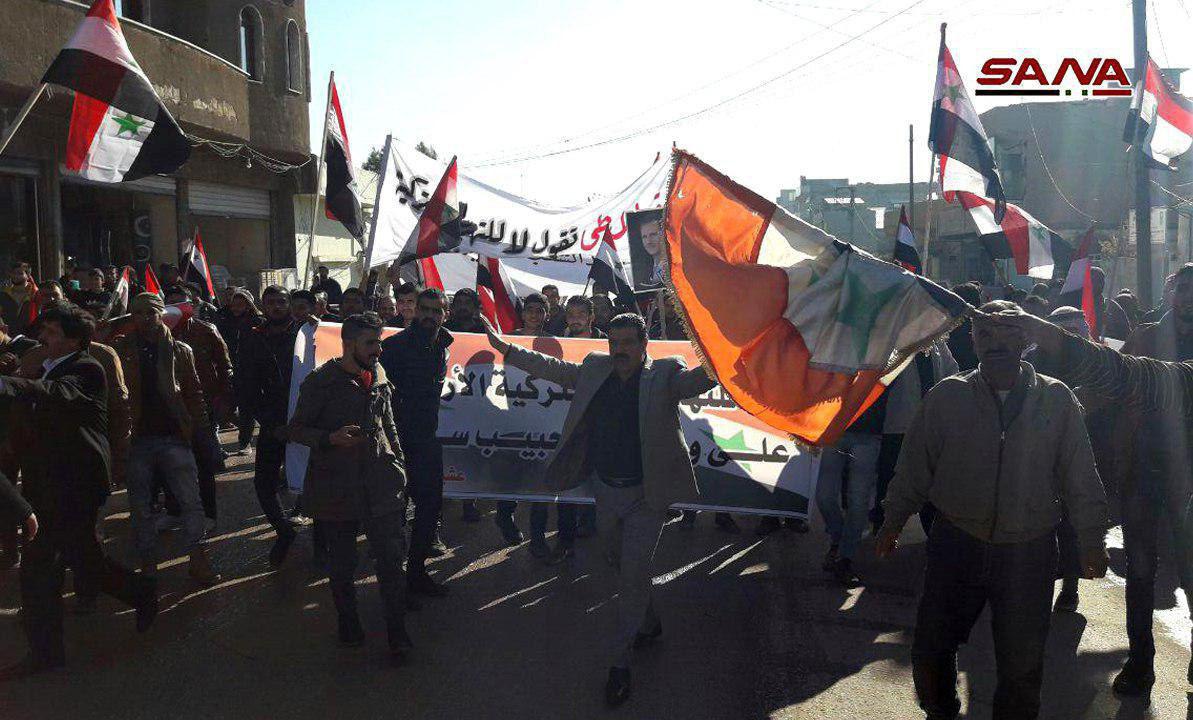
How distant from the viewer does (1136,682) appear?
4785 mm

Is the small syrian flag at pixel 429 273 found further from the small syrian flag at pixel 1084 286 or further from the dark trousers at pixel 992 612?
the dark trousers at pixel 992 612

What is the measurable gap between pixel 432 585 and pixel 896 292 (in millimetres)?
3355

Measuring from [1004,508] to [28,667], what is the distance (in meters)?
4.46

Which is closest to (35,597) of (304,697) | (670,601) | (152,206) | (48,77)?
(304,697)

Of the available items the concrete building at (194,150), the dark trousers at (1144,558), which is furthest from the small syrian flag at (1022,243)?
the concrete building at (194,150)

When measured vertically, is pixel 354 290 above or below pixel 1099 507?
above

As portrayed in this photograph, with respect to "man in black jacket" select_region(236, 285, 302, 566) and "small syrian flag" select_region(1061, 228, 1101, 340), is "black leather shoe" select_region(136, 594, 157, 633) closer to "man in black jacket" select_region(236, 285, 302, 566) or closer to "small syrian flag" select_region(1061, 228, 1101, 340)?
"man in black jacket" select_region(236, 285, 302, 566)

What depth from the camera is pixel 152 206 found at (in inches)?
862

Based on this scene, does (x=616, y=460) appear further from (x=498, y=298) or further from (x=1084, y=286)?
(x=1084, y=286)

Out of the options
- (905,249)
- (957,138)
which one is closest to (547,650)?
(905,249)

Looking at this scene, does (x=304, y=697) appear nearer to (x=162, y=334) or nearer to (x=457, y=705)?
(x=457, y=705)

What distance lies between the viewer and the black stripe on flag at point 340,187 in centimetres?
1152

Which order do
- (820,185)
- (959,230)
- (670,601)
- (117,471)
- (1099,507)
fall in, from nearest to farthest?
(1099,507)
(117,471)
(670,601)
(959,230)
(820,185)

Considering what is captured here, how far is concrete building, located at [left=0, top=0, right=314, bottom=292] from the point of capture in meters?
16.0
